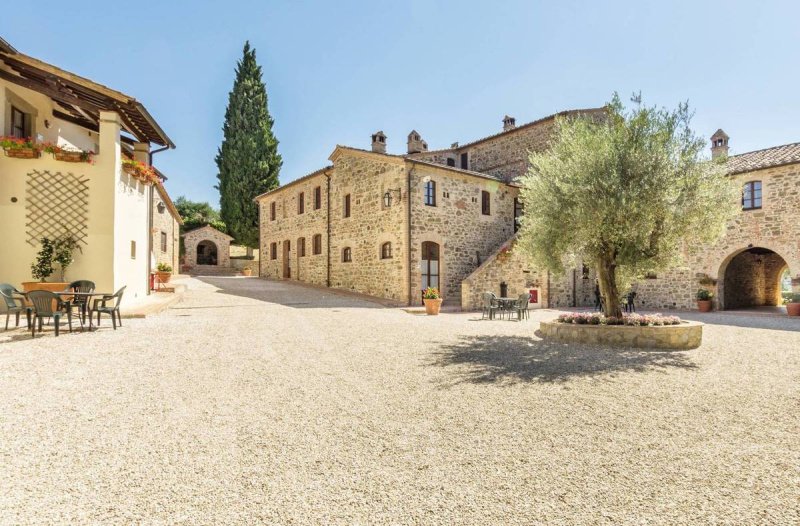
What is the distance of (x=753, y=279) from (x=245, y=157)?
102 ft

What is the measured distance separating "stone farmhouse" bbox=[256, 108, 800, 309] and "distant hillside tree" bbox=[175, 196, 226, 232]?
1703cm

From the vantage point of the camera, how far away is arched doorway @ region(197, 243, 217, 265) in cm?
3256

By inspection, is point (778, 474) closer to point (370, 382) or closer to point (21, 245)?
point (370, 382)

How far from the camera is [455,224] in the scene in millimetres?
16953

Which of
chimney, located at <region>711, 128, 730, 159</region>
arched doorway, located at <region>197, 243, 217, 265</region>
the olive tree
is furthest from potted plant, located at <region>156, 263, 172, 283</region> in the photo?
chimney, located at <region>711, 128, 730, 159</region>

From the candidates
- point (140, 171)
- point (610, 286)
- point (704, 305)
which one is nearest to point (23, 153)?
point (140, 171)

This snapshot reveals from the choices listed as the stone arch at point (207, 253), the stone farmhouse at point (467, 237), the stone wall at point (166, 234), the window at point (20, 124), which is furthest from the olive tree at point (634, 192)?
the stone arch at point (207, 253)

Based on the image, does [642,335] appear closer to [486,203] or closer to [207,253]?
[486,203]

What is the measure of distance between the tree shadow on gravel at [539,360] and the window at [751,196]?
1277 cm

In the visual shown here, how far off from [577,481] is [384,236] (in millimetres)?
14137

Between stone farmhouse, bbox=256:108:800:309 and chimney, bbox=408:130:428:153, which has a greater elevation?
chimney, bbox=408:130:428:153

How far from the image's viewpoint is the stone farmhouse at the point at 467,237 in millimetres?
15523

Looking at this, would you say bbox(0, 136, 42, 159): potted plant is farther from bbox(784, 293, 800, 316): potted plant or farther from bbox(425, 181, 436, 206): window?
bbox(784, 293, 800, 316): potted plant

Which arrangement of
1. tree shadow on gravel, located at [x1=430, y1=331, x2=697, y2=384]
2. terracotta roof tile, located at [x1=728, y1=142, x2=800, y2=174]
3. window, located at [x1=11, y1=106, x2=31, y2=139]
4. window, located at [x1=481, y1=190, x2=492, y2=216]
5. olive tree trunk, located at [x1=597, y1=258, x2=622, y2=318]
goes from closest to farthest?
1. tree shadow on gravel, located at [x1=430, y1=331, x2=697, y2=384]
2. olive tree trunk, located at [x1=597, y1=258, x2=622, y2=318]
3. window, located at [x1=11, y1=106, x2=31, y2=139]
4. terracotta roof tile, located at [x1=728, y1=142, x2=800, y2=174]
5. window, located at [x1=481, y1=190, x2=492, y2=216]
